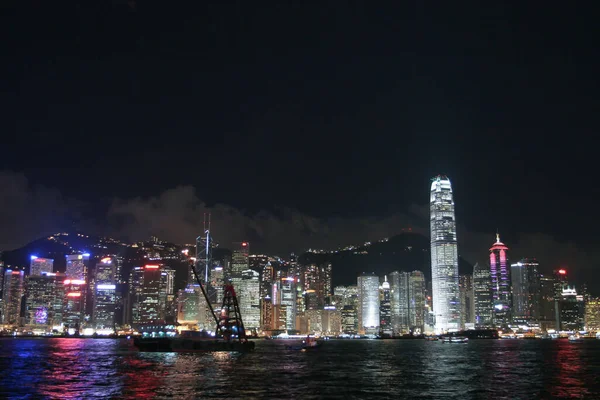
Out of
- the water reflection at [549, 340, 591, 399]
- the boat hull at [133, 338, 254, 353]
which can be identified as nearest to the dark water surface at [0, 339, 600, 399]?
the water reflection at [549, 340, 591, 399]

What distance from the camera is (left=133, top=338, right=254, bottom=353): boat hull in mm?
166000

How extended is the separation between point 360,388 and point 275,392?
10.7 m

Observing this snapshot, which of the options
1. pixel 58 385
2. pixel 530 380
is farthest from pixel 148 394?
pixel 530 380

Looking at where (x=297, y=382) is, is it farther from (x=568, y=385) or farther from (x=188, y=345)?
(x=188, y=345)

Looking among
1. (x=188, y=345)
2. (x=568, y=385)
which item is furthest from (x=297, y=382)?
(x=188, y=345)

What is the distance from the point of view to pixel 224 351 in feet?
547

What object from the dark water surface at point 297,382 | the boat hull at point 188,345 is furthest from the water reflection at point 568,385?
the boat hull at point 188,345

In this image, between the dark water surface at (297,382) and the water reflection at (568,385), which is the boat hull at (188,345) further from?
the water reflection at (568,385)

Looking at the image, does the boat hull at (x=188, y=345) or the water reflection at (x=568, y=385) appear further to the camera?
the boat hull at (x=188, y=345)

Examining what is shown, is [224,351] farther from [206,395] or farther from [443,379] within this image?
[206,395]

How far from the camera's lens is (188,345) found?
167375 millimetres

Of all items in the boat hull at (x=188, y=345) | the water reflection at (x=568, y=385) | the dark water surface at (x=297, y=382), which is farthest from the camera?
the boat hull at (x=188, y=345)

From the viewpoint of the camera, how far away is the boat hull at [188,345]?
166000 mm

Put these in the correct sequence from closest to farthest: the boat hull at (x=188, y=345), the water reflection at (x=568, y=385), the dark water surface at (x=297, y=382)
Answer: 1. the dark water surface at (x=297, y=382)
2. the water reflection at (x=568, y=385)
3. the boat hull at (x=188, y=345)
